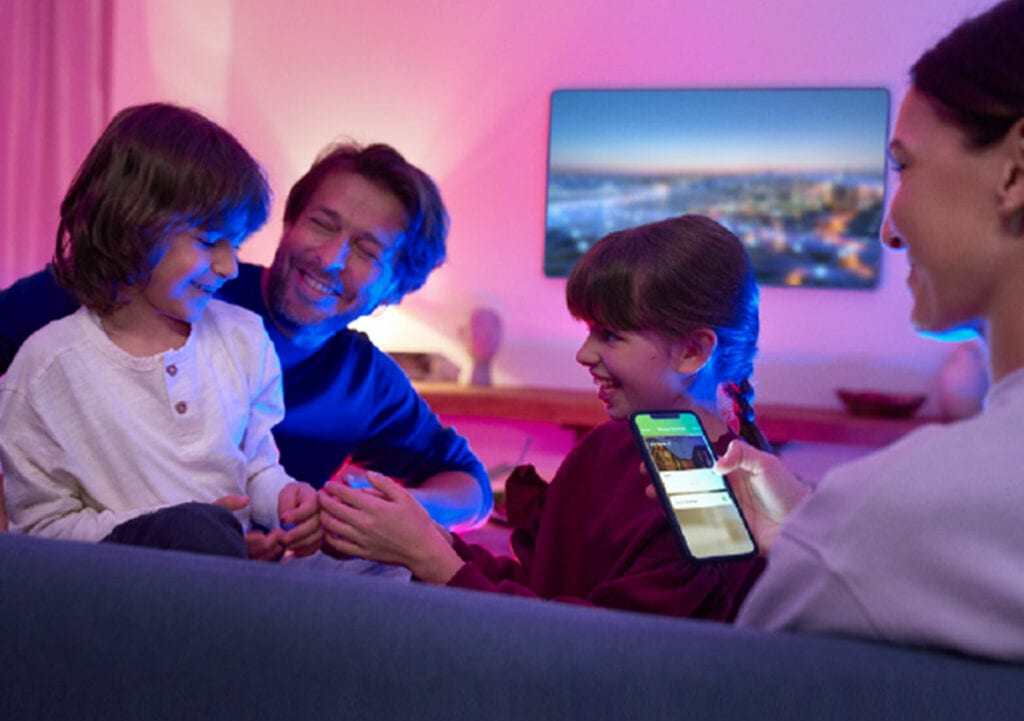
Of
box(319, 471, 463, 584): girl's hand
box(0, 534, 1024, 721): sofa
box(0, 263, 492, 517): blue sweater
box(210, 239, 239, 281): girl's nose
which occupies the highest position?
box(0, 534, 1024, 721): sofa

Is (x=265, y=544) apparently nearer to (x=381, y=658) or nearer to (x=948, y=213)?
(x=381, y=658)

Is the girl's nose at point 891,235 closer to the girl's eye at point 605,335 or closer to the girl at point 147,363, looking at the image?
the girl's eye at point 605,335

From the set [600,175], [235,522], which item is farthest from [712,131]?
[235,522]

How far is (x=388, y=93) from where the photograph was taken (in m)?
4.88

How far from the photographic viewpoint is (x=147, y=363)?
4.91 ft

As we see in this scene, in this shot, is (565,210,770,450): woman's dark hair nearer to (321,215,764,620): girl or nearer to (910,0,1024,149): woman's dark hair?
(321,215,764,620): girl

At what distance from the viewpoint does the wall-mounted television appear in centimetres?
434

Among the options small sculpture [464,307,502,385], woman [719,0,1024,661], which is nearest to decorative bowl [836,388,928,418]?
small sculpture [464,307,502,385]

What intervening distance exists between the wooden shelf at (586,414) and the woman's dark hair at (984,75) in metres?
3.15

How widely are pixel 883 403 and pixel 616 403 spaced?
9.04ft

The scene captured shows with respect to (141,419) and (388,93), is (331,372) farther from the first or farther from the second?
(388,93)

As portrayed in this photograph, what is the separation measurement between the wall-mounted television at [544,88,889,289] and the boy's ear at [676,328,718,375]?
3.00 m

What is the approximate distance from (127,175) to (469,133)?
10.8 feet

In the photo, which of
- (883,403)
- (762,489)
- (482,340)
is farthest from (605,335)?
(482,340)
